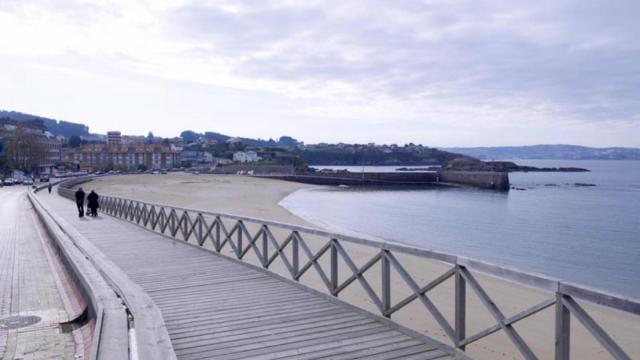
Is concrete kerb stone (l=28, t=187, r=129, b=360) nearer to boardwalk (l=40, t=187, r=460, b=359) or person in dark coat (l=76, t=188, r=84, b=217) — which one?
boardwalk (l=40, t=187, r=460, b=359)

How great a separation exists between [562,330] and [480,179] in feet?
330

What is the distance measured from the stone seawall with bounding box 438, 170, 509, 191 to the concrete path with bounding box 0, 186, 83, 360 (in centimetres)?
8055

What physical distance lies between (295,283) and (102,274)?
279 centimetres

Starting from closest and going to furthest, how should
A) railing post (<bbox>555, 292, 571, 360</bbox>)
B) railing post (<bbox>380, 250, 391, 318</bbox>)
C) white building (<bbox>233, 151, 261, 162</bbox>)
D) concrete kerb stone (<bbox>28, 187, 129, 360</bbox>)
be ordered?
railing post (<bbox>555, 292, 571, 360</bbox>) → concrete kerb stone (<bbox>28, 187, 129, 360</bbox>) → railing post (<bbox>380, 250, 391, 318</bbox>) → white building (<bbox>233, 151, 261, 162</bbox>)

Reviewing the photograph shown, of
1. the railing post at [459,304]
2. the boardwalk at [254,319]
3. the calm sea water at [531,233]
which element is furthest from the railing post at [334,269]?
the calm sea water at [531,233]

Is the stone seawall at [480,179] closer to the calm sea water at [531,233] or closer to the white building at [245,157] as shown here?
the calm sea water at [531,233]

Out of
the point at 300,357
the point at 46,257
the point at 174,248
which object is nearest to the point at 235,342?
the point at 300,357

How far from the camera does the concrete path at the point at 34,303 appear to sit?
604 cm

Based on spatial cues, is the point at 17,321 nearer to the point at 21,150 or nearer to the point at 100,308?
the point at 100,308

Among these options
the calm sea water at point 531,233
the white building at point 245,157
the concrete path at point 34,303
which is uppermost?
the white building at point 245,157

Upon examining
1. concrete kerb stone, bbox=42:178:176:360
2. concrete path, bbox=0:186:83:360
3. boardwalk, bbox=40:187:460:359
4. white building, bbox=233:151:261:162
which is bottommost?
concrete path, bbox=0:186:83:360

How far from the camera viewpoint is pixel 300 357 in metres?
5.16

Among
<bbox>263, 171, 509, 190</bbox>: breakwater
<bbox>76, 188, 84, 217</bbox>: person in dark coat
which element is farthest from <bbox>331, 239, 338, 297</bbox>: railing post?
<bbox>263, 171, 509, 190</bbox>: breakwater

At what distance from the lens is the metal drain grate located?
22.5 ft
